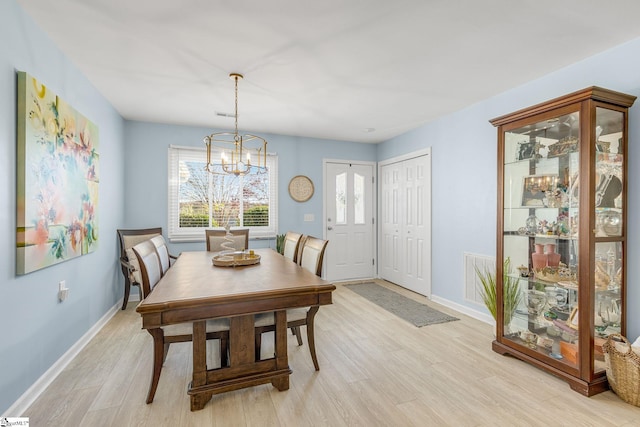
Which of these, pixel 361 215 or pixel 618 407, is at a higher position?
pixel 361 215

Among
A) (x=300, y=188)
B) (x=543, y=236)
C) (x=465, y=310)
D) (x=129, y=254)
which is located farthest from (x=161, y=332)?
(x=300, y=188)

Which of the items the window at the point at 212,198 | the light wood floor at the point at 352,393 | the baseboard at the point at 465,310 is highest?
the window at the point at 212,198

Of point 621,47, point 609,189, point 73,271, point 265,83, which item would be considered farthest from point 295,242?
point 621,47

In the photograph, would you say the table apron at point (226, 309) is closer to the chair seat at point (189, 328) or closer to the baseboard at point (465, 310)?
the chair seat at point (189, 328)

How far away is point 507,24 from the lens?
2014 mm

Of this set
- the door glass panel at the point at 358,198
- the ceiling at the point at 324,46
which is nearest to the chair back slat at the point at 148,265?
the ceiling at the point at 324,46

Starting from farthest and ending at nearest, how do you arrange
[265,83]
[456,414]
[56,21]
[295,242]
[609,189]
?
1. [295,242]
2. [265,83]
3. [609,189]
4. [56,21]
5. [456,414]

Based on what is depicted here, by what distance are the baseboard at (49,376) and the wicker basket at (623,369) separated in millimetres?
3659

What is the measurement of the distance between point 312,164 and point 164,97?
2.43 metres

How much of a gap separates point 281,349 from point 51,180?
2023mm

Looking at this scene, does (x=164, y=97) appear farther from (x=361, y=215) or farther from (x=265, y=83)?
(x=361, y=215)

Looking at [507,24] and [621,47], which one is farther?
[621,47]

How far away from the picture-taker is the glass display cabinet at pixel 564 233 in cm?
208

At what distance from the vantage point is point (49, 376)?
7.06 ft
